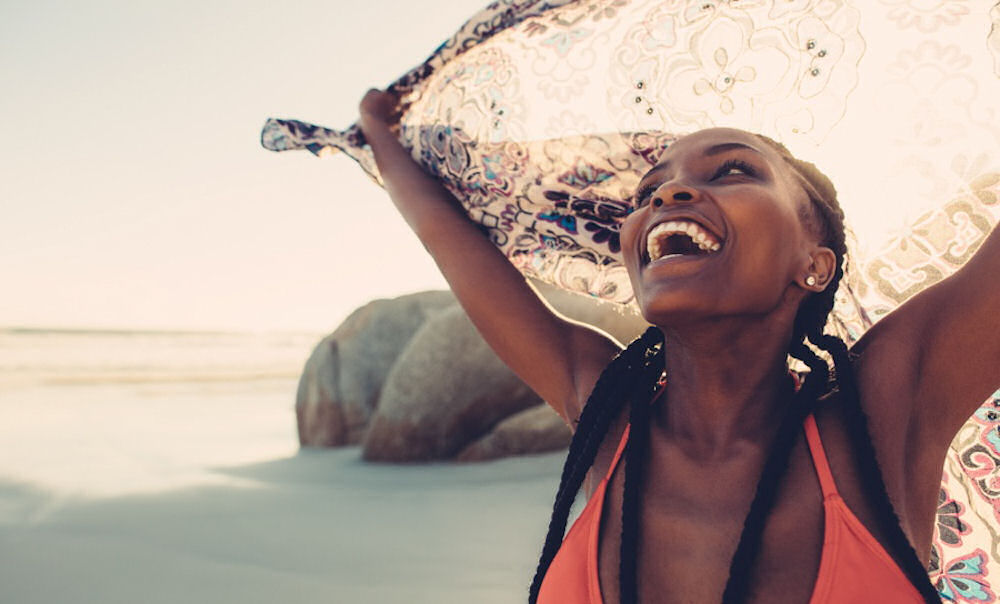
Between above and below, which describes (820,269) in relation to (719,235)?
below

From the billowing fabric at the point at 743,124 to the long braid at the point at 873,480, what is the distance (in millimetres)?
449

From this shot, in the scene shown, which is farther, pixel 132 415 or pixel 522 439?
pixel 132 415

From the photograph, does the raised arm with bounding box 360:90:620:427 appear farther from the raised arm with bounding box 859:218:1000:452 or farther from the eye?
the raised arm with bounding box 859:218:1000:452

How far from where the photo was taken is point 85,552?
145 inches

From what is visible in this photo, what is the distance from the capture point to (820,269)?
1.65 metres

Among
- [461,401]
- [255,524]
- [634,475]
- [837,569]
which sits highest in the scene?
[634,475]

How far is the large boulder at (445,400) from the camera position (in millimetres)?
6129

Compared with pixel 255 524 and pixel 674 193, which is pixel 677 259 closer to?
pixel 674 193

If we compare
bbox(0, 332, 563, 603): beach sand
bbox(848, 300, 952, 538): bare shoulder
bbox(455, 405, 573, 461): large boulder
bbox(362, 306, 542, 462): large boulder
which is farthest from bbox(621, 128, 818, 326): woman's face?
bbox(362, 306, 542, 462): large boulder

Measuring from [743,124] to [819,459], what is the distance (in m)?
1.02

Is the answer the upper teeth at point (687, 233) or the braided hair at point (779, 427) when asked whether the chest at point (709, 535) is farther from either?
the upper teeth at point (687, 233)

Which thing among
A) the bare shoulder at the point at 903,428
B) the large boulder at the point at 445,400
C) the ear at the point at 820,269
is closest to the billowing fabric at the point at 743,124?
the ear at the point at 820,269

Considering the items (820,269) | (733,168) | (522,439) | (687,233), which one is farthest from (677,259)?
(522,439)

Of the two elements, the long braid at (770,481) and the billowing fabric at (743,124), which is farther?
the billowing fabric at (743,124)
